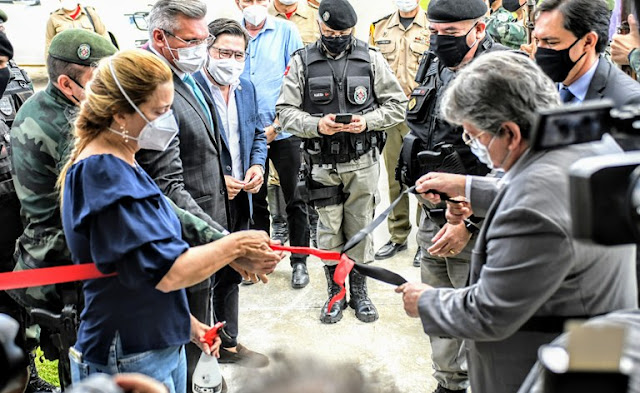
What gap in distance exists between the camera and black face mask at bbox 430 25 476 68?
3.66 meters

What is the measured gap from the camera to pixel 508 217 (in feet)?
6.41

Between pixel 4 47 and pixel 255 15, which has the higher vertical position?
pixel 4 47

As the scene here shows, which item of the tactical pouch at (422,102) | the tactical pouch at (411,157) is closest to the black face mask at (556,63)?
the tactical pouch at (422,102)

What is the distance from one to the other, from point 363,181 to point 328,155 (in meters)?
0.33

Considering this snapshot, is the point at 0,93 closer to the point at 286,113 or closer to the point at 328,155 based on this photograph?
the point at 286,113

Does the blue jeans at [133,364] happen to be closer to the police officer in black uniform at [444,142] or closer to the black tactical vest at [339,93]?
the police officer in black uniform at [444,142]

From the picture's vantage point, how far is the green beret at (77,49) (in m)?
3.09

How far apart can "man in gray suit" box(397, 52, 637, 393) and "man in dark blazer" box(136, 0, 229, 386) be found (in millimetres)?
1619

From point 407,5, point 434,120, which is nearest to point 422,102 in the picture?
point 434,120

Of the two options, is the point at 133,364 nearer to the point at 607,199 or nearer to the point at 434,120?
the point at 607,199

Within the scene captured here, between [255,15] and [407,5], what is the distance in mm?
1825

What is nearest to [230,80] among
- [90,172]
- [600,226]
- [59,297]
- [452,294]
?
[59,297]

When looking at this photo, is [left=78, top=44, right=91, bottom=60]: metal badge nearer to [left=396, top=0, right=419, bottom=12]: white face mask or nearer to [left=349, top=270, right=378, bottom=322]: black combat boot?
[left=349, top=270, right=378, bottom=322]: black combat boot

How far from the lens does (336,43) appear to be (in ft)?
15.5
